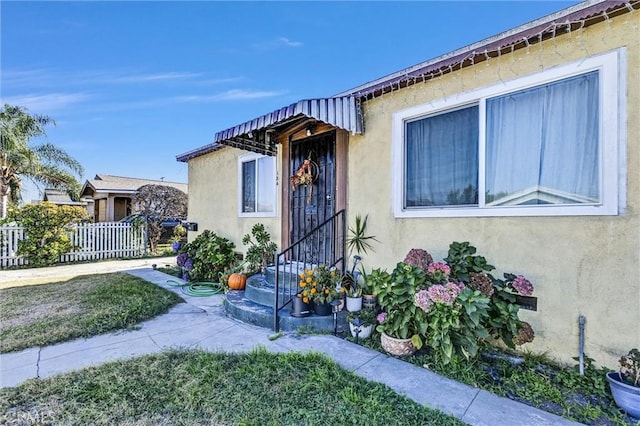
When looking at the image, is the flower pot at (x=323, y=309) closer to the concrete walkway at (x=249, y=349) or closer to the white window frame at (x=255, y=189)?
the concrete walkway at (x=249, y=349)

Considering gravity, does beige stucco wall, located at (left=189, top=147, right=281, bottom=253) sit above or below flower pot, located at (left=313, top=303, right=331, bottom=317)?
above

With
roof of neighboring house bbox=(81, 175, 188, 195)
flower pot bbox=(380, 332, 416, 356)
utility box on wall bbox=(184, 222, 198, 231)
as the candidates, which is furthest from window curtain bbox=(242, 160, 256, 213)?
roof of neighboring house bbox=(81, 175, 188, 195)

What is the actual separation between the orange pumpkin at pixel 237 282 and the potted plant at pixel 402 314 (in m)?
2.99

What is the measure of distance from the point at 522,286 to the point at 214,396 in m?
2.96

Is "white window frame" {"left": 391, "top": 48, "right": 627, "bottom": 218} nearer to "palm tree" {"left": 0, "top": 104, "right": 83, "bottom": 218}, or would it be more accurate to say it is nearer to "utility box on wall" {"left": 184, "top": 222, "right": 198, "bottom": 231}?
"utility box on wall" {"left": 184, "top": 222, "right": 198, "bottom": 231}

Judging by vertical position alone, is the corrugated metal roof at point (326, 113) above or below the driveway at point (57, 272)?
above

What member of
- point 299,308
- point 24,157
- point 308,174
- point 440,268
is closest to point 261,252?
point 308,174

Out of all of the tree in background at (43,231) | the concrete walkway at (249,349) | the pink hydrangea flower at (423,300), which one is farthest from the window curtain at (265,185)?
the tree in background at (43,231)

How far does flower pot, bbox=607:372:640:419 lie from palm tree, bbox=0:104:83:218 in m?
17.7

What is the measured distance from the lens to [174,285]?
685 cm

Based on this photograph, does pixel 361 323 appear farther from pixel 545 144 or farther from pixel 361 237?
pixel 545 144

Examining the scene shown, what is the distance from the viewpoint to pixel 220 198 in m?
8.12

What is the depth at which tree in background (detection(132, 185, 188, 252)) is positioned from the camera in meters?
12.8

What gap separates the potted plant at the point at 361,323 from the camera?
12.2ft
